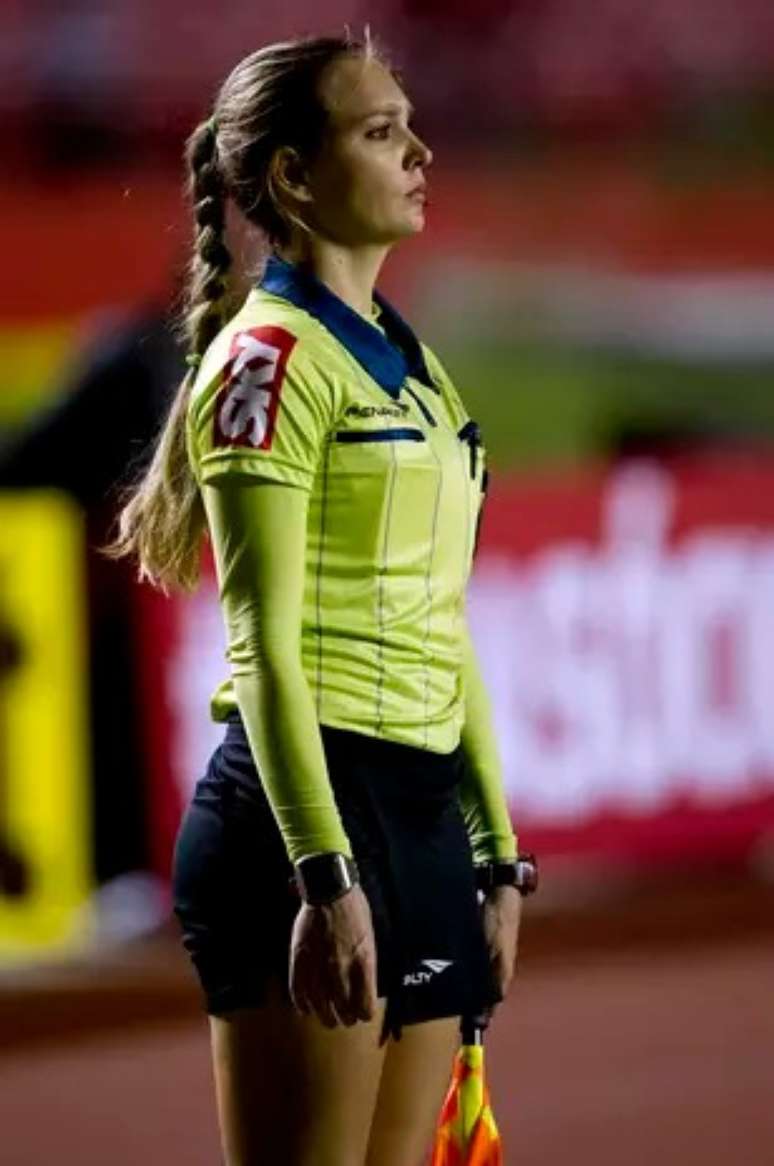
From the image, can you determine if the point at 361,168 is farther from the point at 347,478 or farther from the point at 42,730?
the point at 42,730

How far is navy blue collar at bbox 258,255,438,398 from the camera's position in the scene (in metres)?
1.87

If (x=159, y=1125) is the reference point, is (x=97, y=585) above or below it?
above

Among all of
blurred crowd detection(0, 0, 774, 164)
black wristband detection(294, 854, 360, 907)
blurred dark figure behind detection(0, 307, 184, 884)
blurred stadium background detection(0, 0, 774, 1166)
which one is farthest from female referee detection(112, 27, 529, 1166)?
blurred crowd detection(0, 0, 774, 164)

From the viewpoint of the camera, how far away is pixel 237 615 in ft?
5.91

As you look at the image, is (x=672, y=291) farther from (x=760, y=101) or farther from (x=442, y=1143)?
(x=442, y=1143)

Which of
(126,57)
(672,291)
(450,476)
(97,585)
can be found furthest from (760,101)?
(450,476)

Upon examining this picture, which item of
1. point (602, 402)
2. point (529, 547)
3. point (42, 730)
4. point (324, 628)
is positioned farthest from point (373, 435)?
point (602, 402)

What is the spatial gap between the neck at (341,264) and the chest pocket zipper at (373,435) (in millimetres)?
110

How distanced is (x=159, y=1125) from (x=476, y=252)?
2.47m

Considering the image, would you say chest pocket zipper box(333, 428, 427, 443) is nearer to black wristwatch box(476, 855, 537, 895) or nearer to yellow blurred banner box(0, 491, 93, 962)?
black wristwatch box(476, 855, 537, 895)

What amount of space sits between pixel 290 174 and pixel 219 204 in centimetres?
8

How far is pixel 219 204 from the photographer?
1.96 m

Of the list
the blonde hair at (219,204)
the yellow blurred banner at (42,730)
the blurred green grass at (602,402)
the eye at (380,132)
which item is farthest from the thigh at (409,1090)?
the blurred green grass at (602,402)

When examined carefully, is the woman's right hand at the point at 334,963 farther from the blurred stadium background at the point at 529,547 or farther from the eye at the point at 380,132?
the blurred stadium background at the point at 529,547
